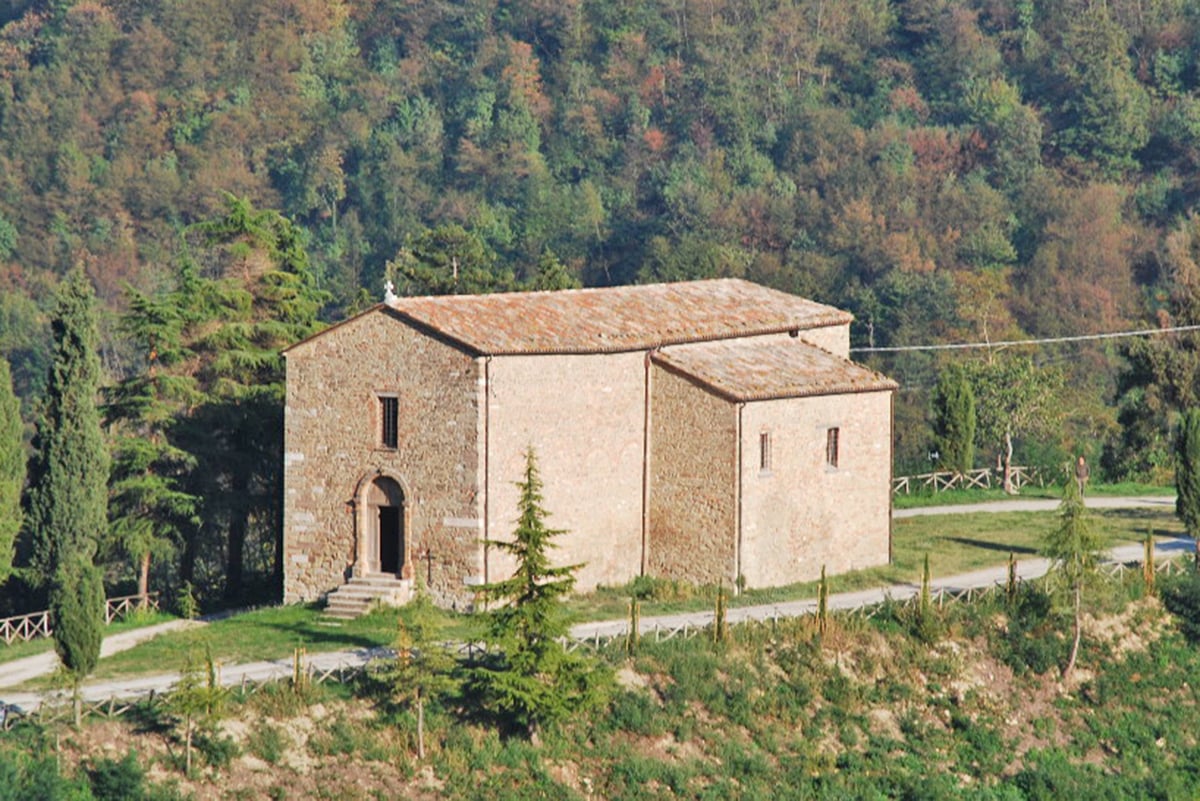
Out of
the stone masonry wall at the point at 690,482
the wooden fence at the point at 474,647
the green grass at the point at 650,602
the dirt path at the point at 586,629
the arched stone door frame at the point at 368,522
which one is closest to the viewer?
the wooden fence at the point at 474,647

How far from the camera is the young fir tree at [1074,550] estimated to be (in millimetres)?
43041

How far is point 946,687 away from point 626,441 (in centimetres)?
837

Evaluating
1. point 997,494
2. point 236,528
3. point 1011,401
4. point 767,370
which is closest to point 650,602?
point 767,370

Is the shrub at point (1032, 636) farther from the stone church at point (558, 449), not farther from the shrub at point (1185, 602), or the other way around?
the stone church at point (558, 449)

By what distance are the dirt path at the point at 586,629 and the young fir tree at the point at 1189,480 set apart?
112 cm

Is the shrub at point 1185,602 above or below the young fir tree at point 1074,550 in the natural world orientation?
below

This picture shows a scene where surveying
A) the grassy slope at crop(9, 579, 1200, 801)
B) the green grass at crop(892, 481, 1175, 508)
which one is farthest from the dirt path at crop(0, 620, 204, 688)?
the green grass at crop(892, 481, 1175, 508)

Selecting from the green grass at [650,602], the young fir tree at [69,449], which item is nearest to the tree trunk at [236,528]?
the young fir tree at [69,449]

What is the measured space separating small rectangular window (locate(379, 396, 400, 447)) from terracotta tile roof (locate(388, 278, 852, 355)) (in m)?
1.85

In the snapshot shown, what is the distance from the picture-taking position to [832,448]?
47125mm

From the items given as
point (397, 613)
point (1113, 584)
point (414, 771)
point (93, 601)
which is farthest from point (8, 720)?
point (1113, 584)

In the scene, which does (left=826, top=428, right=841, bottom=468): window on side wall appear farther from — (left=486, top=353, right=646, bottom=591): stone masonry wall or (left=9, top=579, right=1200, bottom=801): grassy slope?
(left=9, top=579, right=1200, bottom=801): grassy slope

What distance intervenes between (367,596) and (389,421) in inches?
139

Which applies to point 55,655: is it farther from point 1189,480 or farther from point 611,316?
point 1189,480
